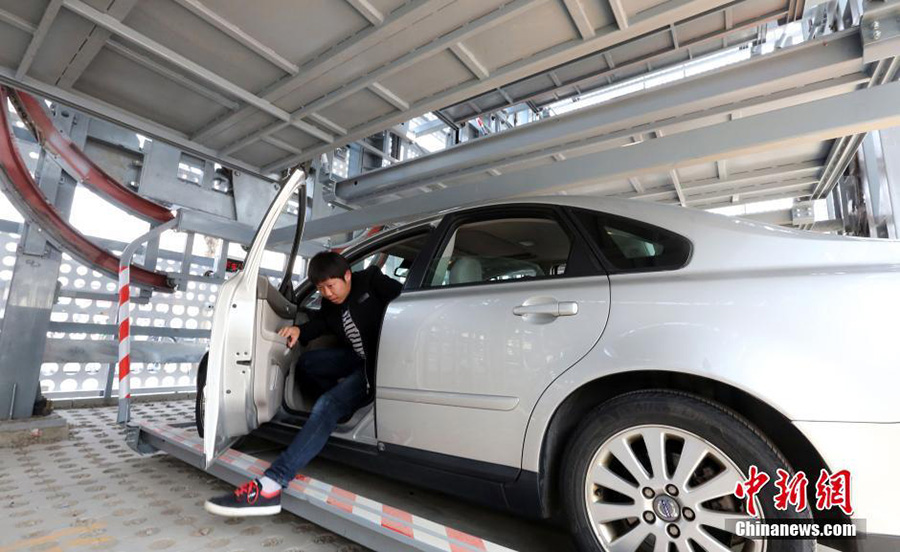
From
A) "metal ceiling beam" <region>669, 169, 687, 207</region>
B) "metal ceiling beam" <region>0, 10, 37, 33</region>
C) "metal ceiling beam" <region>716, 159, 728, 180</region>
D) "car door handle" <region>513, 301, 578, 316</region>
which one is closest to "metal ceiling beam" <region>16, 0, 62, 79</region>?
"metal ceiling beam" <region>0, 10, 37, 33</region>

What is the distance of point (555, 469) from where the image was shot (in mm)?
1459

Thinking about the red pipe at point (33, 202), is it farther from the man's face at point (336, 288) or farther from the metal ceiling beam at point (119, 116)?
the man's face at point (336, 288)

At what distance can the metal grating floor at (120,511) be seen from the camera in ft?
5.44

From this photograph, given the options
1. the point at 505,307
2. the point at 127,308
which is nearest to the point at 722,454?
the point at 505,307

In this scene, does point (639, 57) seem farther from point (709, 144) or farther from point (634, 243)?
point (634, 243)

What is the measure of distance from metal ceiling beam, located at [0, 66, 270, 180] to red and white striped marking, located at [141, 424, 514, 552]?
89.4 inches

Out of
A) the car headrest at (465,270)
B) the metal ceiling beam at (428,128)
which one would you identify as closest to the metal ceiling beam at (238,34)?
the car headrest at (465,270)

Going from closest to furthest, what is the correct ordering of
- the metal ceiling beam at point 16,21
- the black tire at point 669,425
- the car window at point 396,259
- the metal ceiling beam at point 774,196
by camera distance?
the black tire at point 669,425, the metal ceiling beam at point 16,21, the car window at point 396,259, the metal ceiling beam at point 774,196

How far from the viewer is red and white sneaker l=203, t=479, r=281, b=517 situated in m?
1.65

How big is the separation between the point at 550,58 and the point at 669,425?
1.77 meters

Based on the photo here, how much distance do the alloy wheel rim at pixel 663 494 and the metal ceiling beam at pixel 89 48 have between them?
268 cm

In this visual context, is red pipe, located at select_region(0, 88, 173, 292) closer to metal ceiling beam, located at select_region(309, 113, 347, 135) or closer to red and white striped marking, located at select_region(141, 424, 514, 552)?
metal ceiling beam, located at select_region(309, 113, 347, 135)

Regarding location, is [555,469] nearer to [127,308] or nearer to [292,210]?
[127,308]

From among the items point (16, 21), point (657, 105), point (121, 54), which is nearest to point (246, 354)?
point (121, 54)
